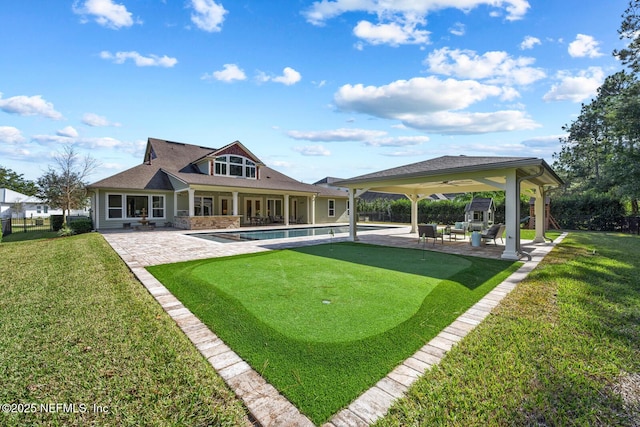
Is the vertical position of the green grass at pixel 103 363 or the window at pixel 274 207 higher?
the window at pixel 274 207

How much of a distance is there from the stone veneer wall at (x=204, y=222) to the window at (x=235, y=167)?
4.36 m

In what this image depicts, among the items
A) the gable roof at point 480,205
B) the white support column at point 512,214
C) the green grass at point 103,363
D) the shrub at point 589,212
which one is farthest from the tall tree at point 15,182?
the shrub at point 589,212

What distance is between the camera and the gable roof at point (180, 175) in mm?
18031

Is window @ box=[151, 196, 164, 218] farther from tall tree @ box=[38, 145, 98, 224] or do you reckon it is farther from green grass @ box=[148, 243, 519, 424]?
green grass @ box=[148, 243, 519, 424]

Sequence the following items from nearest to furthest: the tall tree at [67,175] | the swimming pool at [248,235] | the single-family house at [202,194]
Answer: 1. the swimming pool at [248,235]
2. the single-family house at [202,194]
3. the tall tree at [67,175]

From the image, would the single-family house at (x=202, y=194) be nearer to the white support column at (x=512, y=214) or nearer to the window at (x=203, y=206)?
the window at (x=203, y=206)

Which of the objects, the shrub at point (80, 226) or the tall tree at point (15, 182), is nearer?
the shrub at point (80, 226)

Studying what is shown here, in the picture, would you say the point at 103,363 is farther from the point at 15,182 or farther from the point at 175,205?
the point at 15,182

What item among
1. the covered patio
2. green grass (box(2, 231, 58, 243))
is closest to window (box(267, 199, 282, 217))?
the covered patio

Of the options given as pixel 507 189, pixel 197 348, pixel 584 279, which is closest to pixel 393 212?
pixel 507 189

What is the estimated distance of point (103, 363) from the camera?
2910 mm

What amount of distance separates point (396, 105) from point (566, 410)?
1668cm

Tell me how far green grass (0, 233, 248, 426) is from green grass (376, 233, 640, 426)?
5.33ft

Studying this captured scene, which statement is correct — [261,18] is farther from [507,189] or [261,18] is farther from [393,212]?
→ [393,212]
